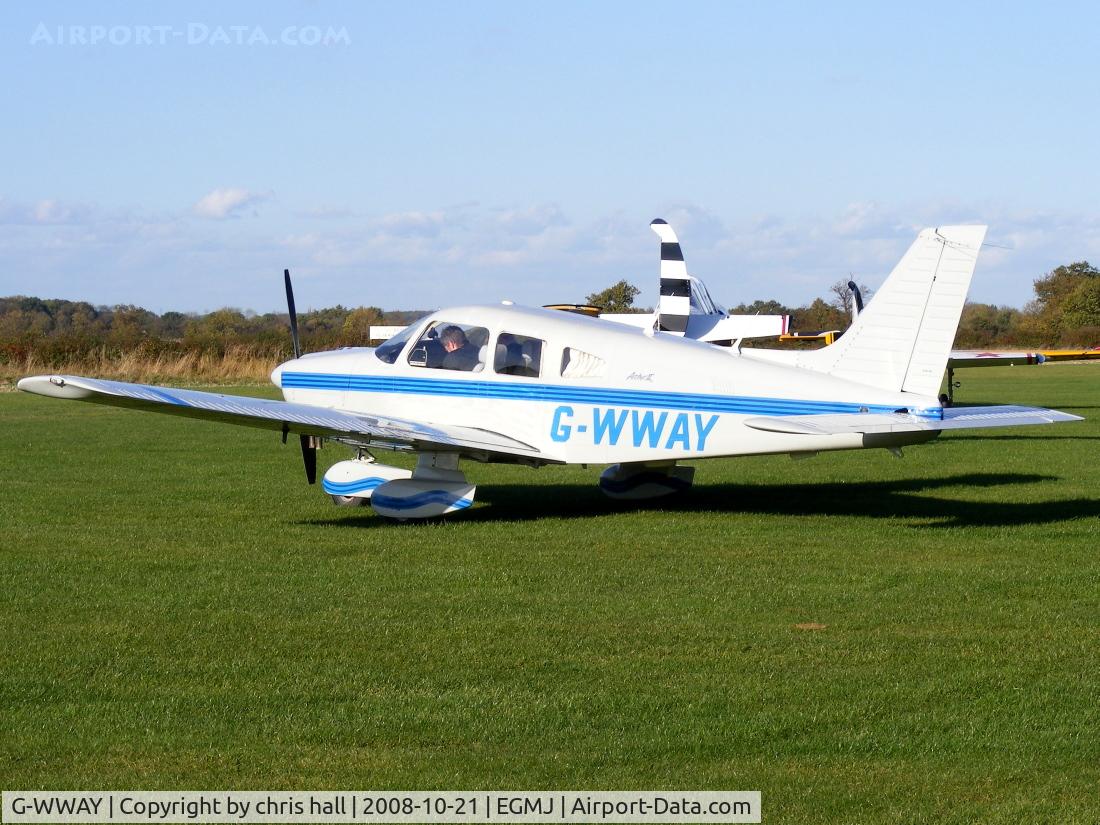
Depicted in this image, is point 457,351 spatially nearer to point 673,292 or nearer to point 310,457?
point 310,457

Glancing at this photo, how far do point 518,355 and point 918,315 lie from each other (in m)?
3.45

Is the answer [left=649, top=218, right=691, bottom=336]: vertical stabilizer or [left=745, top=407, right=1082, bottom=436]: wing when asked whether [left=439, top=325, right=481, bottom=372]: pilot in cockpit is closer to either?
[left=745, top=407, right=1082, bottom=436]: wing

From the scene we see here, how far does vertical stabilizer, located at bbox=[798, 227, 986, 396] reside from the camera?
10.7 meters

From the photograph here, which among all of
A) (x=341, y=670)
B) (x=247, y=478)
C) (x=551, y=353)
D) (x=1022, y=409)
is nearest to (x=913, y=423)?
(x=1022, y=409)

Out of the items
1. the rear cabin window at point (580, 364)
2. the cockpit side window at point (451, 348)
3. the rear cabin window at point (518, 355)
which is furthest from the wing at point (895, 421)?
the cockpit side window at point (451, 348)

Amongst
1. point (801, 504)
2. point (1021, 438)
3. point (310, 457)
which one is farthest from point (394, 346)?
point (1021, 438)

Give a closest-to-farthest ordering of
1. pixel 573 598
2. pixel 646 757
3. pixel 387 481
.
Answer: pixel 646 757
pixel 573 598
pixel 387 481

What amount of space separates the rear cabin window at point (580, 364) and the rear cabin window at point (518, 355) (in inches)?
9.2

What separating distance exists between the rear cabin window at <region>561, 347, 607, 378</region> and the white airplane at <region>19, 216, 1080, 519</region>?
17mm

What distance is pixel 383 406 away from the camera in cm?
1271

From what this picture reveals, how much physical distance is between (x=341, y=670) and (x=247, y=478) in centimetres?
918

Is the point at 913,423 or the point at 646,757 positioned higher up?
the point at 913,423

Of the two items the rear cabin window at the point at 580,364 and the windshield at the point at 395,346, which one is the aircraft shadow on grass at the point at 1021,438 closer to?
the rear cabin window at the point at 580,364

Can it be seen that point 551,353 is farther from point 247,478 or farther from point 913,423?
point 247,478
